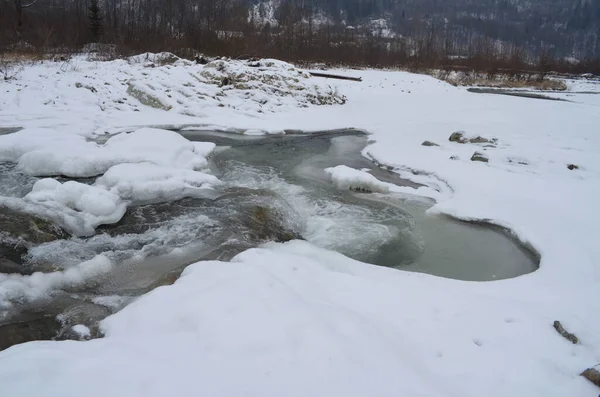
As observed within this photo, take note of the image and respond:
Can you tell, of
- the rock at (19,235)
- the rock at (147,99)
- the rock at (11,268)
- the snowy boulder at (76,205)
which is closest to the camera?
the rock at (11,268)

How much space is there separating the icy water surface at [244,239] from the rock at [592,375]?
1581 mm

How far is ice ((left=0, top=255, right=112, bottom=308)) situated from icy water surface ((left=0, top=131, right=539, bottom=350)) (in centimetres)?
8

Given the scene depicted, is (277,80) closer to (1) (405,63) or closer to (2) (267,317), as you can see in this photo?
(2) (267,317)

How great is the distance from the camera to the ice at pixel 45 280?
10.00 ft

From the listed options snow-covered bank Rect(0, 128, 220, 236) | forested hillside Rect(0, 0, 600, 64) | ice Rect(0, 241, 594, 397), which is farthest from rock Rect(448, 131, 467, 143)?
forested hillside Rect(0, 0, 600, 64)

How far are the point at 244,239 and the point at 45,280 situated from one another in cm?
191

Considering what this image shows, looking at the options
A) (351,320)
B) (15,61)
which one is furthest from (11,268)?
(15,61)

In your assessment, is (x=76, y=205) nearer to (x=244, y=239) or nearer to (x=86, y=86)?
(x=244, y=239)

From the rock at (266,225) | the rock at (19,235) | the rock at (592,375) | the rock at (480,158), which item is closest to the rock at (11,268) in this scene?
the rock at (19,235)

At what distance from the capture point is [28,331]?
2.63 metres

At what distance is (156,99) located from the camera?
475 inches

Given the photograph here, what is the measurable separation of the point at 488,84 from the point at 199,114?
27.9 metres

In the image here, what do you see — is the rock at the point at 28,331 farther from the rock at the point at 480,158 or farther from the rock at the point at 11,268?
the rock at the point at 480,158

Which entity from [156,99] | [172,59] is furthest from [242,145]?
[172,59]
